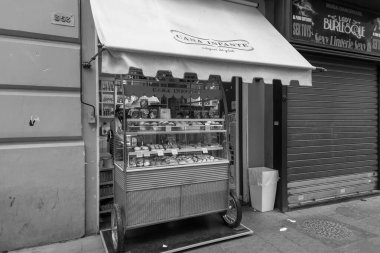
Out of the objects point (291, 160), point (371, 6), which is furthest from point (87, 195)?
point (371, 6)

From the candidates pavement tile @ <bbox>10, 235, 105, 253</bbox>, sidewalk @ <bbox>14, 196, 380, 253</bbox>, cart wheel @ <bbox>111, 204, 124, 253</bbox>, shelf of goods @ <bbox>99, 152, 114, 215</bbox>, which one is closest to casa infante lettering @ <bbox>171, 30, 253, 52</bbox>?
cart wheel @ <bbox>111, 204, 124, 253</bbox>

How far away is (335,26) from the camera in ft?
18.2

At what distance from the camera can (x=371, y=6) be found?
5883 millimetres

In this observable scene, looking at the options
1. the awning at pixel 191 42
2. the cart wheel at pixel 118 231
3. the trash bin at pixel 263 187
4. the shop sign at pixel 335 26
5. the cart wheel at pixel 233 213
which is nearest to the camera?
the awning at pixel 191 42

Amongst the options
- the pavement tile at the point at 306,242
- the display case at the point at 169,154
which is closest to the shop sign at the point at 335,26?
the display case at the point at 169,154

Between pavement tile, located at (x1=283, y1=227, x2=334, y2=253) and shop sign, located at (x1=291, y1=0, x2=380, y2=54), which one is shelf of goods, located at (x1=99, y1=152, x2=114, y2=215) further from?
shop sign, located at (x1=291, y1=0, x2=380, y2=54)

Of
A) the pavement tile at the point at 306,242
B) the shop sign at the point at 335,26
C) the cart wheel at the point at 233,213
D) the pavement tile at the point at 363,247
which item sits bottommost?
the pavement tile at the point at 363,247

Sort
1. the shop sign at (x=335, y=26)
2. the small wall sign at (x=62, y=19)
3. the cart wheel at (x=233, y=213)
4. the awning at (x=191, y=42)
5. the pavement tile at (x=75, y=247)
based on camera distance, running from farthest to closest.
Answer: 1. the shop sign at (x=335, y=26)
2. the cart wheel at (x=233, y=213)
3. the small wall sign at (x=62, y=19)
4. the pavement tile at (x=75, y=247)
5. the awning at (x=191, y=42)

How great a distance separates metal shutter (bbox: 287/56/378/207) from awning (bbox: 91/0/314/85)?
1.37 meters

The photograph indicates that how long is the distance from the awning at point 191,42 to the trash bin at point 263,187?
5.69ft

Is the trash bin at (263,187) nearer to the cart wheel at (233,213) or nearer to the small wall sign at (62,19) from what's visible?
the cart wheel at (233,213)

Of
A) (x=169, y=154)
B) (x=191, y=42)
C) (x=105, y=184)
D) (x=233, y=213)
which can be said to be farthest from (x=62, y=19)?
(x=233, y=213)

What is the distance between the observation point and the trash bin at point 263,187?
195 inches

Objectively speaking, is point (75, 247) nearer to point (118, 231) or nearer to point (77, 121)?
point (118, 231)
